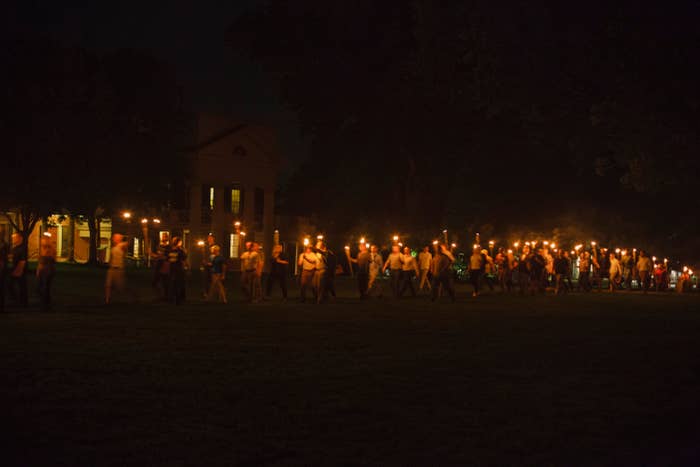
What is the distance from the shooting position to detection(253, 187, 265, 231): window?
5706cm

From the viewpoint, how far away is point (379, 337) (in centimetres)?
1463

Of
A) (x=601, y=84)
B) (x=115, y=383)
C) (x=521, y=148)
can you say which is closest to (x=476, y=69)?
(x=601, y=84)

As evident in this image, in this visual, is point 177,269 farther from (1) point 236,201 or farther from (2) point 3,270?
(1) point 236,201

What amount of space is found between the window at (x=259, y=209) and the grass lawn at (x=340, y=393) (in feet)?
130

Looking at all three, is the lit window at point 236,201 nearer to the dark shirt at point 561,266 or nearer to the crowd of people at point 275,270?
the crowd of people at point 275,270

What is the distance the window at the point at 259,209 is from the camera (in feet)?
187

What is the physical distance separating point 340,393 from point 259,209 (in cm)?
4891

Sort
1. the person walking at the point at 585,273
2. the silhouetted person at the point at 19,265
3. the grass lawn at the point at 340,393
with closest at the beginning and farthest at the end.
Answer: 1. the grass lawn at the point at 340,393
2. the silhouetted person at the point at 19,265
3. the person walking at the point at 585,273

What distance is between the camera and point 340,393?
8984mm

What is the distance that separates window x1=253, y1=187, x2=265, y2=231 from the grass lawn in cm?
3976

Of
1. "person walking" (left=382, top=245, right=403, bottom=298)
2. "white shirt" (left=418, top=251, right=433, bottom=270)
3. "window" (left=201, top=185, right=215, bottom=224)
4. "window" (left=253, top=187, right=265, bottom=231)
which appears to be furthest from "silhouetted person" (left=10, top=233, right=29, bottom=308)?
"window" (left=253, top=187, right=265, bottom=231)

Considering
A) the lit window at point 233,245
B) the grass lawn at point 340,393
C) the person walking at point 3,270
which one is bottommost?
the grass lawn at point 340,393

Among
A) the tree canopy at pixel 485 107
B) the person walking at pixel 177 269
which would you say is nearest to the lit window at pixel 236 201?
the tree canopy at pixel 485 107

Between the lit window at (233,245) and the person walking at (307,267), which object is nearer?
the person walking at (307,267)
